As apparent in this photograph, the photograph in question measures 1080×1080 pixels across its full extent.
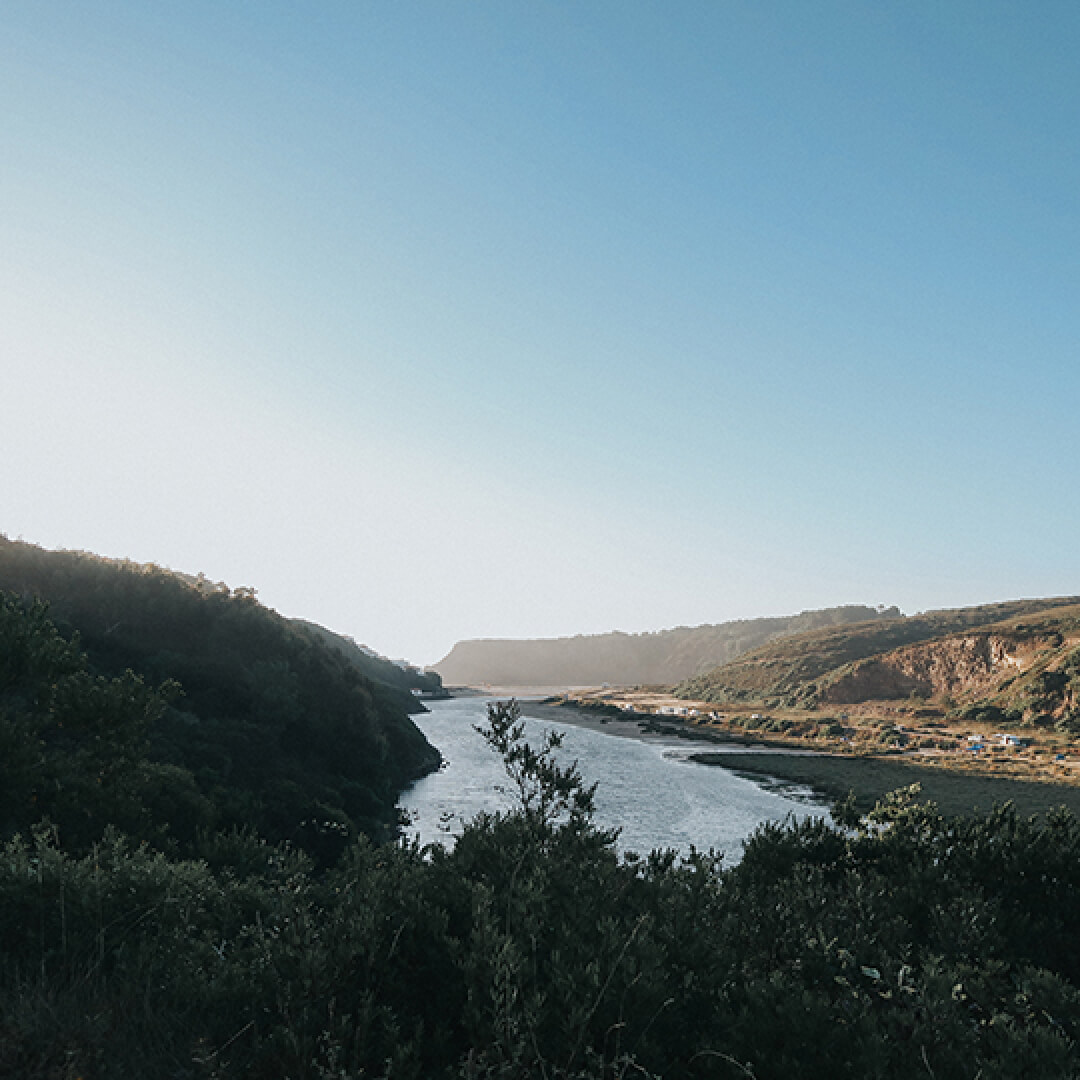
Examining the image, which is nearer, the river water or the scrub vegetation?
the scrub vegetation

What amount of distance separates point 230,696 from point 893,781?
157 ft

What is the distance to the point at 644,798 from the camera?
1767 inches

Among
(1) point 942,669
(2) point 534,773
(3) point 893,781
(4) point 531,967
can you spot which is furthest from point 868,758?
(4) point 531,967

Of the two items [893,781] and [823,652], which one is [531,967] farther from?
[823,652]

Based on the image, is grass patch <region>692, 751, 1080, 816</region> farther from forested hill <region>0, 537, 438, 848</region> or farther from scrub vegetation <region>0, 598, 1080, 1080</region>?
forested hill <region>0, 537, 438, 848</region>

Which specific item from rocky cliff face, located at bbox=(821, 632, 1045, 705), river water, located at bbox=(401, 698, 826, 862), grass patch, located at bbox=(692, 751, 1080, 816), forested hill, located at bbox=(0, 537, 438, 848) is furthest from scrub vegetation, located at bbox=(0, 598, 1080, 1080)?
rocky cliff face, located at bbox=(821, 632, 1045, 705)

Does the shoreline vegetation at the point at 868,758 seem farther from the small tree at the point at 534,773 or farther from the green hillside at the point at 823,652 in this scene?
the small tree at the point at 534,773

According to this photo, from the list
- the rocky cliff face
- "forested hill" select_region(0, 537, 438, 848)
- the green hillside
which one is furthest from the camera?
the green hillside

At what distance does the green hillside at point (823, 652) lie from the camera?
124 meters

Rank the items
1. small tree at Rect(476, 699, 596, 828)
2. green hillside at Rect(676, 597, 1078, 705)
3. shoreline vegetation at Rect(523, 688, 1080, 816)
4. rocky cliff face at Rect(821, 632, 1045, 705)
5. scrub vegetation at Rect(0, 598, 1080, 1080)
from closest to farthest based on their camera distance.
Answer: scrub vegetation at Rect(0, 598, 1080, 1080) < small tree at Rect(476, 699, 596, 828) < shoreline vegetation at Rect(523, 688, 1080, 816) < rocky cliff face at Rect(821, 632, 1045, 705) < green hillside at Rect(676, 597, 1078, 705)

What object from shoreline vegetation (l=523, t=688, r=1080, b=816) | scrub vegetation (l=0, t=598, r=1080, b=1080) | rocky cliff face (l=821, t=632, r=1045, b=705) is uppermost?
scrub vegetation (l=0, t=598, r=1080, b=1080)

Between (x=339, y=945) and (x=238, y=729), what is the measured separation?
2972cm

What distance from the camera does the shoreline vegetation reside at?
140 ft

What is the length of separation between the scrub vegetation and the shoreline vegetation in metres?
18.3
